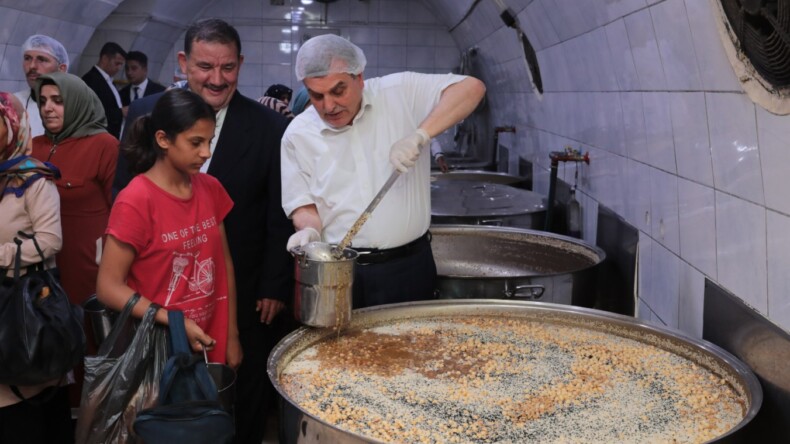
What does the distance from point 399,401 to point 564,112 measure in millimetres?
2693

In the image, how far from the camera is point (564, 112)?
4094mm

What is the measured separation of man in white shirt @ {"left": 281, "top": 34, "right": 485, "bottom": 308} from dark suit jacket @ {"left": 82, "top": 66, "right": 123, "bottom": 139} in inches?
161

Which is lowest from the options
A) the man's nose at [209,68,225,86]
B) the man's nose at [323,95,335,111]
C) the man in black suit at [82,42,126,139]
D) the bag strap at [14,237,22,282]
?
the bag strap at [14,237,22,282]

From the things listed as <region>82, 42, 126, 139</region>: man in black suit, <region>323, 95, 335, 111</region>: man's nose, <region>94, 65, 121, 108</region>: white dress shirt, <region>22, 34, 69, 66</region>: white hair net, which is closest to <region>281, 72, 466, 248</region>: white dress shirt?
<region>323, 95, 335, 111</region>: man's nose

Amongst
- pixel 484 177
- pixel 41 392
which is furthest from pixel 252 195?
pixel 484 177

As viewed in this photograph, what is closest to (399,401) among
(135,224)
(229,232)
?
(135,224)

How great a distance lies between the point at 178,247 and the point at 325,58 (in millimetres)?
700

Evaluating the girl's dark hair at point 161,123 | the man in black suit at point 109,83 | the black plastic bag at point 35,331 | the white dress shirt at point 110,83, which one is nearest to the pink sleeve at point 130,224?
the girl's dark hair at point 161,123

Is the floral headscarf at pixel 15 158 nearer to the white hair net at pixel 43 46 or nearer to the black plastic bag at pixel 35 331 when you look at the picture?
the black plastic bag at pixel 35 331

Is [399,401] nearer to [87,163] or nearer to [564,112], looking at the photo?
[87,163]

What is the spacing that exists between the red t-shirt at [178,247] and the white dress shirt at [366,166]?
27 cm

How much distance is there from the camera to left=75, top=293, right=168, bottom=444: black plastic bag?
Result: 211 cm

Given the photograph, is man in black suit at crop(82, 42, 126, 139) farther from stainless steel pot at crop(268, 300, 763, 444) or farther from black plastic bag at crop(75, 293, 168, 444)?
stainless steel pot at crop(268, 300, 763, 444)

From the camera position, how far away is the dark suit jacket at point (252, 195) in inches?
107
